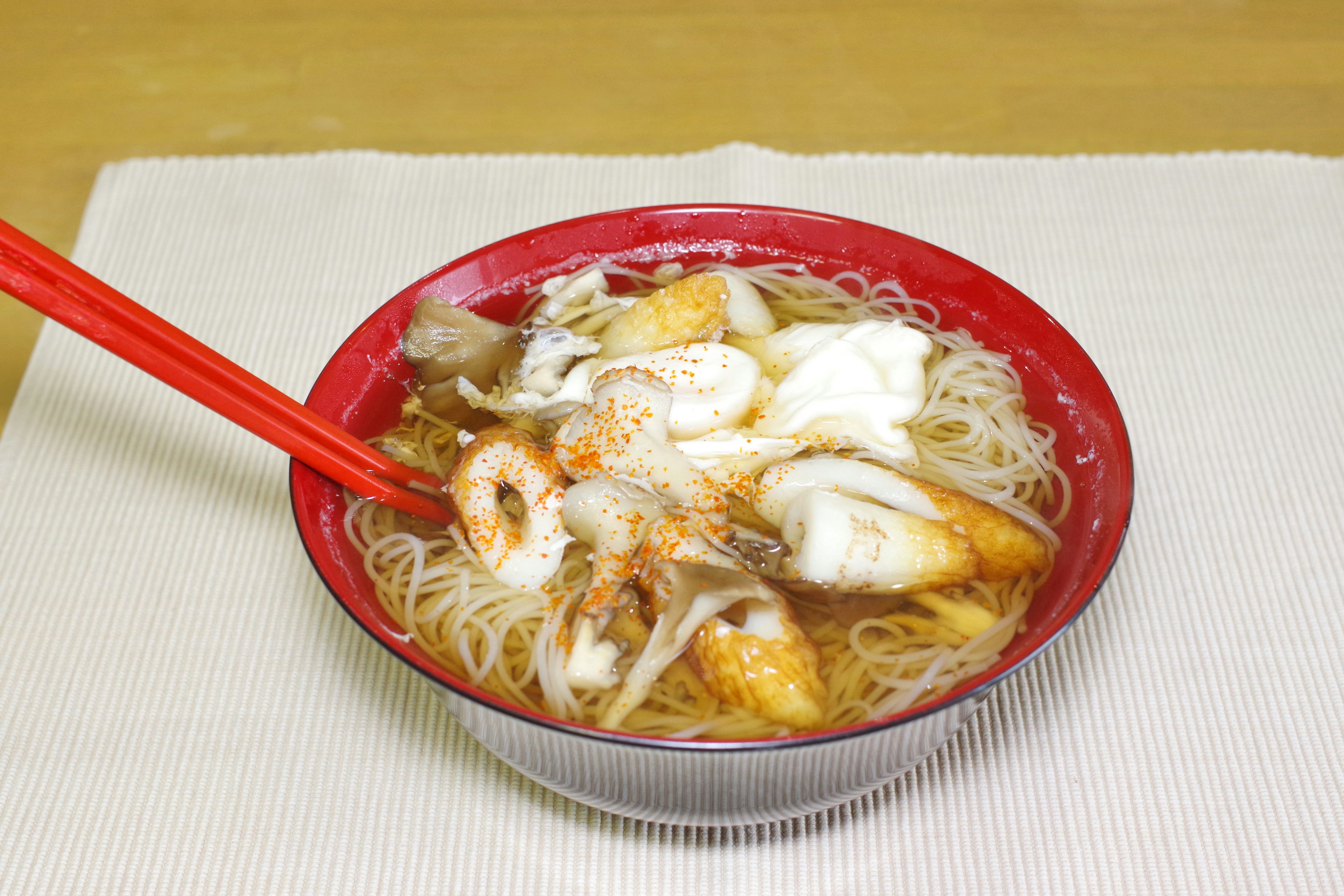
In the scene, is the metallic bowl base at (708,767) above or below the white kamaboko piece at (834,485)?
below

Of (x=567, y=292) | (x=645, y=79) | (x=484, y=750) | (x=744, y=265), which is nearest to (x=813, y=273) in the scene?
(x=744, y=265)

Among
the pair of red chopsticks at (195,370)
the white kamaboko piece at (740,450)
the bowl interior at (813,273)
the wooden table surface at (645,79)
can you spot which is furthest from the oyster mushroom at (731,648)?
the wooden table surface at (645,79)

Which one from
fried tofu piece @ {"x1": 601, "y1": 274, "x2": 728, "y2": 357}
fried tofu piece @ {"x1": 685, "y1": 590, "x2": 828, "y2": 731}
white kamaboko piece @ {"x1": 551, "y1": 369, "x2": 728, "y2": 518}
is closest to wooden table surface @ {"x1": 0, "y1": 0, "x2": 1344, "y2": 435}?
fried tofu piece @ {"x1": 601, "y1": 274, "x2": 728, "y2": 357}

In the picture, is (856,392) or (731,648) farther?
(856,392)

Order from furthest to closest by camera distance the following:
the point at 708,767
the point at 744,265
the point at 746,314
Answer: the point at 744,265, the point at 746,314, the point at 708,767

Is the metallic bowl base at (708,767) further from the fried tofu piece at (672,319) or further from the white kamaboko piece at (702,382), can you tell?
the fried tofu piece at (672,319)

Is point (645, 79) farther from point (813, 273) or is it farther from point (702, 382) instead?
point (702, 382)

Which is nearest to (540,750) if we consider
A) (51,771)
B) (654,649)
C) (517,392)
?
(654,649)
